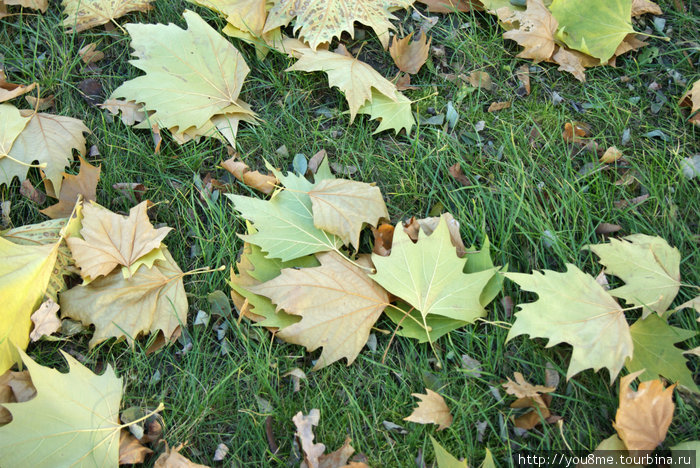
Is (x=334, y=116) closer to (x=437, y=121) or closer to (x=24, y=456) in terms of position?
(x=437, y=121)

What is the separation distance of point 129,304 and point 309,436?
692 millimetres

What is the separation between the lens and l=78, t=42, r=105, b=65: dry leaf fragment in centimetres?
230

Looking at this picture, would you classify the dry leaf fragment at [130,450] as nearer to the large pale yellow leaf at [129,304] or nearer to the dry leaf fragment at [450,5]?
the large pale yellow leaf at [129,304]

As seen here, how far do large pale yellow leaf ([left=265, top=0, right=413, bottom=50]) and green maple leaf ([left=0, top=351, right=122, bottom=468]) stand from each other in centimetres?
141

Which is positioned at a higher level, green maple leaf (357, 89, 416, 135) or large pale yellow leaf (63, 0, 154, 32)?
large pale yellow leaf (63, 0, 154, 32)

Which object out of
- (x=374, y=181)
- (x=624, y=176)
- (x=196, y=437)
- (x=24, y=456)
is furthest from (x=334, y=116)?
(x=24, y=456)

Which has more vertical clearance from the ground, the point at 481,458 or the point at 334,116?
the point at 334,116

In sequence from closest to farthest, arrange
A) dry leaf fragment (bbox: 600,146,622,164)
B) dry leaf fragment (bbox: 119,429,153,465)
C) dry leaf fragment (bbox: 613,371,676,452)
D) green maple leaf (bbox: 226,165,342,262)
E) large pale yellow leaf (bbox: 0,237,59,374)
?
dry leaf fragment (bbox: 613,371,676,452) → dry leaf fragment (bbox: 119,429,153,465) → large pale yellow leaf (bbox: 0,237,59,374) → green maple leaf (bbox: 226,165,342,262) → dry leaf fragment (bbox: 600,146,622,164)

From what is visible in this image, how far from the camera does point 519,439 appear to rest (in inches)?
63.1

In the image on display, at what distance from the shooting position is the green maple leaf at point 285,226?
176 cm

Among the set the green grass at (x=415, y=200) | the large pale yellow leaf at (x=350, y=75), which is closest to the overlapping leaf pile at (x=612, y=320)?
the green grass at (x=415, y=200)

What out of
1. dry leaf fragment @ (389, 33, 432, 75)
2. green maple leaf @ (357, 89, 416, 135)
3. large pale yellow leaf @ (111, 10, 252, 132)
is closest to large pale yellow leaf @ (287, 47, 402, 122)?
green maple leaf @ (357, 89, 416, 135)

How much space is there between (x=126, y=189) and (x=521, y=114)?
4.90 feet

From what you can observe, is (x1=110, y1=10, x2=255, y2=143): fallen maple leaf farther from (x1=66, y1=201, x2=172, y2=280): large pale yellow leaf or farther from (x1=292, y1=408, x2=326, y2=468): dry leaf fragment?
(x1=292, y1=408, x2=326, y2=468): dry leaf fragment
